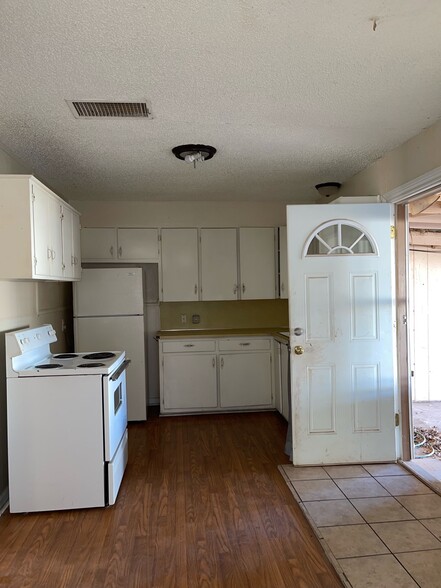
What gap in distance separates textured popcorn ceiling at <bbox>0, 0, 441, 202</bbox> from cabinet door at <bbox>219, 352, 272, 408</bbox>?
2.14 meters

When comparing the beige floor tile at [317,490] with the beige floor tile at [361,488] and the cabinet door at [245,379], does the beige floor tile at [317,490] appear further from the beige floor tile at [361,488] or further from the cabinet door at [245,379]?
the cabinet door at [245,379]

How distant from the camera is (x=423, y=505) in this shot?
2.54 metres

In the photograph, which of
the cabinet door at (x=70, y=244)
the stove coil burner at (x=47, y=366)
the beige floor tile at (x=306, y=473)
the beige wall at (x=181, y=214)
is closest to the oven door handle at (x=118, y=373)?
the stove coil burner at (x=47, y=366)

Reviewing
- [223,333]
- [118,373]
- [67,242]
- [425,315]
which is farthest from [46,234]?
[425,315]

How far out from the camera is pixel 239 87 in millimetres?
2064

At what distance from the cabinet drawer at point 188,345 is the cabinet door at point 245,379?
0.18 m

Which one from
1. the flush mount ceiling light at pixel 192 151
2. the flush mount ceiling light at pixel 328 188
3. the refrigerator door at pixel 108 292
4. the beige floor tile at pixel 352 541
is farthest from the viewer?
the refrigerator door at pixel 108 292

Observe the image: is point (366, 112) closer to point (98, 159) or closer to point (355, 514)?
point (98, 159)

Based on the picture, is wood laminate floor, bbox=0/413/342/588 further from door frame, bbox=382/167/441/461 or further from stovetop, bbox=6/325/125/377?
door frame, bbox=382/167/441/461

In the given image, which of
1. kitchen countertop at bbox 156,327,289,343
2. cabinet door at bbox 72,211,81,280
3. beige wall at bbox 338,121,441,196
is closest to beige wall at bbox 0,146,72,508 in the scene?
cabinet door at bbox 72,211,81,280

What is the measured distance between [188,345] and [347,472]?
2091 millimetres

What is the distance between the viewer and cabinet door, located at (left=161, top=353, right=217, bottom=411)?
4.44 m

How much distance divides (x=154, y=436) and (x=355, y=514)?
2.06 m

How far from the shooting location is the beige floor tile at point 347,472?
117 inches
